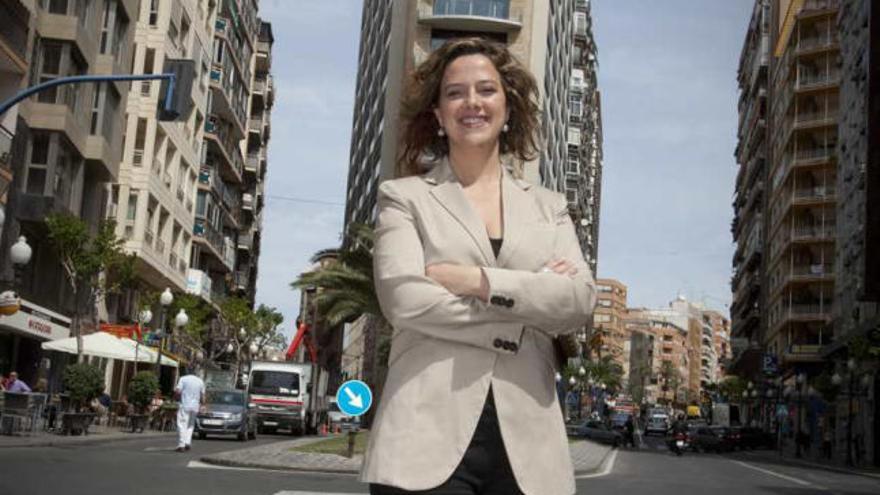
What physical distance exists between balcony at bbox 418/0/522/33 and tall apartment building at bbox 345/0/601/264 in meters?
0.05

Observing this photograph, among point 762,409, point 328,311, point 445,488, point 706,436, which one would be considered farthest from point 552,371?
point 762,409

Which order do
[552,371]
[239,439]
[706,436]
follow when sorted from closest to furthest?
1. [552,371]
2. [239,439]
3. [706,436]

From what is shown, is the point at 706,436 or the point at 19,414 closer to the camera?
the point at 19,414

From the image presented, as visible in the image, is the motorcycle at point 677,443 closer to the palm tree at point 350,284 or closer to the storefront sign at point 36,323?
the palm tree at point 350,284

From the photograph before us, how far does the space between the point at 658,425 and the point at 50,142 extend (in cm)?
6430

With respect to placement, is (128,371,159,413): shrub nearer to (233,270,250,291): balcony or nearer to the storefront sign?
the storefront sign

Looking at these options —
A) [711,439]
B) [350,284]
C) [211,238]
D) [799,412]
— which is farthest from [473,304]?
[211,238]

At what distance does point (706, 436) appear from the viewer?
57.1 metres

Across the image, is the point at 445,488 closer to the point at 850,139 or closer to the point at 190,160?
the point at 190,160

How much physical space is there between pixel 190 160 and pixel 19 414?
100 feet

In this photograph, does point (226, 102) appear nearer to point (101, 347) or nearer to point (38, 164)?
point (38, 164)

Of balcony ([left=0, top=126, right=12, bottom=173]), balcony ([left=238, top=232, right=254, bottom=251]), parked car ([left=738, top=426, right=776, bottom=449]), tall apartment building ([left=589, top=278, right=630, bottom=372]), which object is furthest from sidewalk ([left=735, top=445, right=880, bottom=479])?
tall apartment building ([left=589, top=278, right=630, bottom=372])

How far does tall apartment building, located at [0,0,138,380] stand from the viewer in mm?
31625

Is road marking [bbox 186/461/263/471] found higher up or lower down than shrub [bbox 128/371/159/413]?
lower down
